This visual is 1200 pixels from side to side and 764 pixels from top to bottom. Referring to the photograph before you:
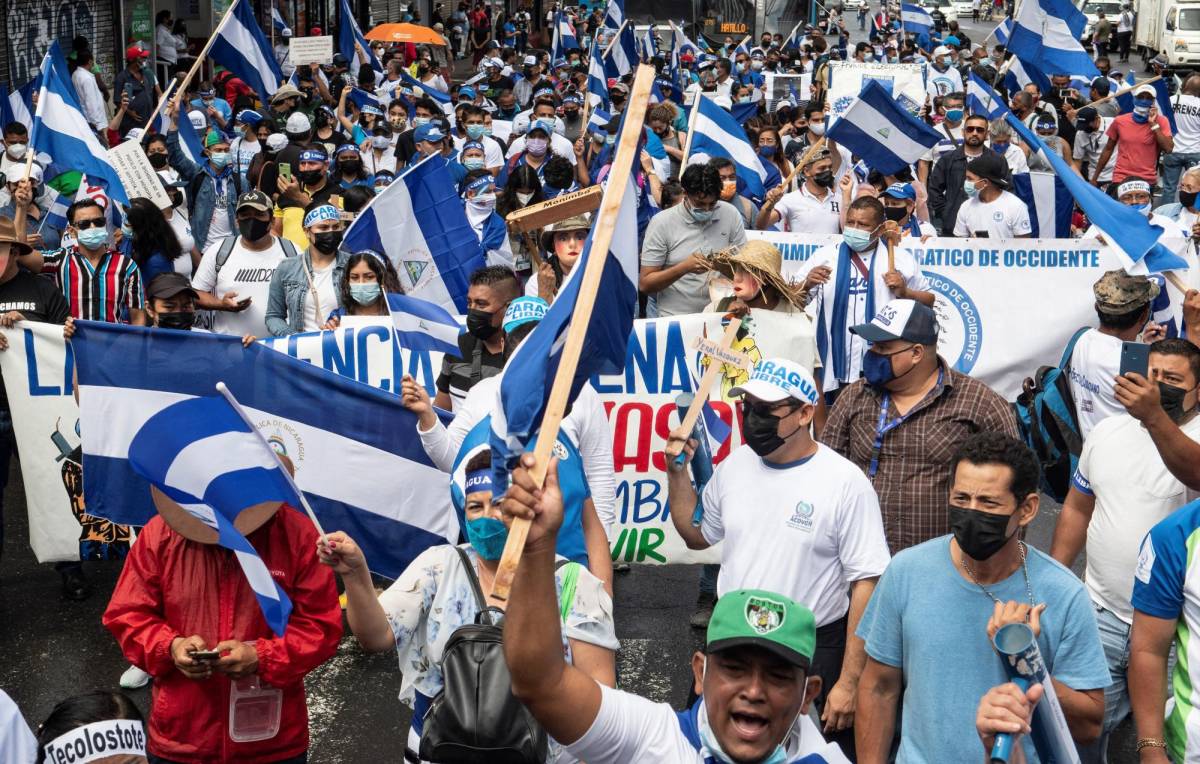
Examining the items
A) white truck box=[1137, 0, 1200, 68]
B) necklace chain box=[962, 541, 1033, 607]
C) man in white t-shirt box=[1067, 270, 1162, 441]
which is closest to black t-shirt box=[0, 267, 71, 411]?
man in white t-shirt box=[1067, 270, 1162, 441]

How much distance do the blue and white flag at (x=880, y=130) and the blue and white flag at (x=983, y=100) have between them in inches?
83.0

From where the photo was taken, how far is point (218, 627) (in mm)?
4340

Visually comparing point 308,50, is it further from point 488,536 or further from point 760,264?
point 488,536

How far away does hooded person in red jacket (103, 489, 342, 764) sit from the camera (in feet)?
14.1

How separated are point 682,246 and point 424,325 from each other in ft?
7.20

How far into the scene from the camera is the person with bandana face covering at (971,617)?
3.96 m

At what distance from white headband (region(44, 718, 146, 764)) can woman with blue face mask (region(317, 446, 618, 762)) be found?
61 centimetres

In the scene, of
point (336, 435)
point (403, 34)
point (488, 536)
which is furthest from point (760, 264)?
point (403, 34)

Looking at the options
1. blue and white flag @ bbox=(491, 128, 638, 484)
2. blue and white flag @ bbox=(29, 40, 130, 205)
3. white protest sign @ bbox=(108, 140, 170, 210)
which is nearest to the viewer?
blue and white flag @ bbox=(491, 128, 638, 484)

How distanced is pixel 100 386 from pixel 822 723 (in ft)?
9.64

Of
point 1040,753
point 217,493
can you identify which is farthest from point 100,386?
point 1040,753

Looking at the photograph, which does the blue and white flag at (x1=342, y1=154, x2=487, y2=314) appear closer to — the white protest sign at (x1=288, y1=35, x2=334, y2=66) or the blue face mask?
the blue face mask

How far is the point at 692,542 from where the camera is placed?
5270 millimetres

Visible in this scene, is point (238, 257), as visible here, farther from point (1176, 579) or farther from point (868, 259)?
point (1176, 579)
